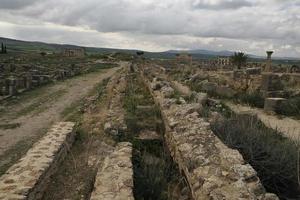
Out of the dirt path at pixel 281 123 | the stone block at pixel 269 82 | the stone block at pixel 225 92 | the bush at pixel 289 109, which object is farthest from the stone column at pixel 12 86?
the bush at pixel 289 109

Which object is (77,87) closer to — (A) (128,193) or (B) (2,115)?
(B) (2,115)

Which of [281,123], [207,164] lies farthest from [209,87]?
[207,164]

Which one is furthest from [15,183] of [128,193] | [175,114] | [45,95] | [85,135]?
[45,95]

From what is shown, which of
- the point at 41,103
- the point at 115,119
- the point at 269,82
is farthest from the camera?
the point at 269,82

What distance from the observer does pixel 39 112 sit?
51.3ft

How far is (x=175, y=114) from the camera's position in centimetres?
1001

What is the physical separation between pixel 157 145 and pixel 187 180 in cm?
297

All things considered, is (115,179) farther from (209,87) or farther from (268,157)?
(209,87)

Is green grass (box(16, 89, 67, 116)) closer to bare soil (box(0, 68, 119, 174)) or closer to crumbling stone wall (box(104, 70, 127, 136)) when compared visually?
bare soil (box(0, 68, 119, 174))

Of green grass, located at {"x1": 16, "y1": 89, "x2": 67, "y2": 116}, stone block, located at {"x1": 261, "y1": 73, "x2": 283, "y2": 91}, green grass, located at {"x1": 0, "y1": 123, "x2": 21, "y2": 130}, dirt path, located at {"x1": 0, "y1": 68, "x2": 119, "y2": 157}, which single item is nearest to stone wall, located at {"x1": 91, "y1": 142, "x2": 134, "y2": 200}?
dirt path, located at {"x1": 0, "y1": 68, "x2": 119, "y2": 157}

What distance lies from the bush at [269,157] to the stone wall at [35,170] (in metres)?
3.35

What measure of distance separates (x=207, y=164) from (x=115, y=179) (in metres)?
1.48

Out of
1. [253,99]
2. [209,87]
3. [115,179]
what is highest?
[209,87]

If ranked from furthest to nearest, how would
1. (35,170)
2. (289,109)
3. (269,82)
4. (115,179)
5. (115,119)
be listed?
(269,82), (289,109), (115,119), (35,170), (115,179)
